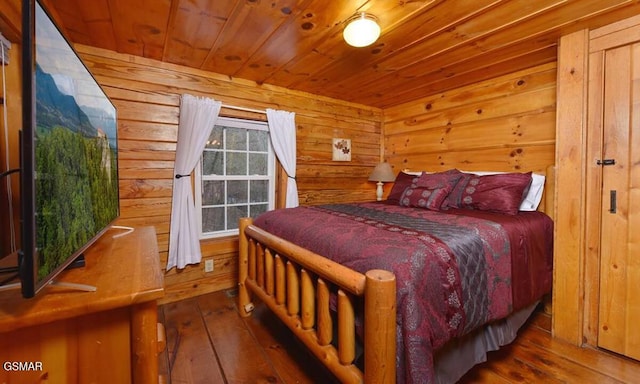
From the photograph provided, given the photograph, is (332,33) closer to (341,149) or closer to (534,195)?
(341,149)

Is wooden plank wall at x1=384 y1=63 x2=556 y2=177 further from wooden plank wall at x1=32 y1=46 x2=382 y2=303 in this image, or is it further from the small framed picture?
wooden plank wall at x1=32 y1=46 x2=382 y2=303

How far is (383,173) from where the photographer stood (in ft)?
11.4

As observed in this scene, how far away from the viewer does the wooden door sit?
1.67m

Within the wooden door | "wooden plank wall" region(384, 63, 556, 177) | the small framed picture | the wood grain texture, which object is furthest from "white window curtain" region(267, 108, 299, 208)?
the wooden door

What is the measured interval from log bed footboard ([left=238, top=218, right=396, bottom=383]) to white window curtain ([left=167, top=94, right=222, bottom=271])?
72 centimetres

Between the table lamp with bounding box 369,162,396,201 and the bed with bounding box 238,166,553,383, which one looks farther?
the table lamp with bounding box 369,162,396,201

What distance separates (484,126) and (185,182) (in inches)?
115

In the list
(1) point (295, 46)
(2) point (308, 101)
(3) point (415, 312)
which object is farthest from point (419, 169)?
(3) point (415, 312)

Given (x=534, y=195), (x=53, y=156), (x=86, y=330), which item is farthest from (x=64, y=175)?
(x=534, y=195)

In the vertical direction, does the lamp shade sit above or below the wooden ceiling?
below

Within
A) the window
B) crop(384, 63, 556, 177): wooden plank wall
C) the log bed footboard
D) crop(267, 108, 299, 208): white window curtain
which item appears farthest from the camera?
crop(267, 108, 299, 208): white window curtain

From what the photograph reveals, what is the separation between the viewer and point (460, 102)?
116 inches

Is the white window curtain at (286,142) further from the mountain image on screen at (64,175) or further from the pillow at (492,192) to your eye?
the mountain image on screen at (64,175)

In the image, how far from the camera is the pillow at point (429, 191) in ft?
7.81
